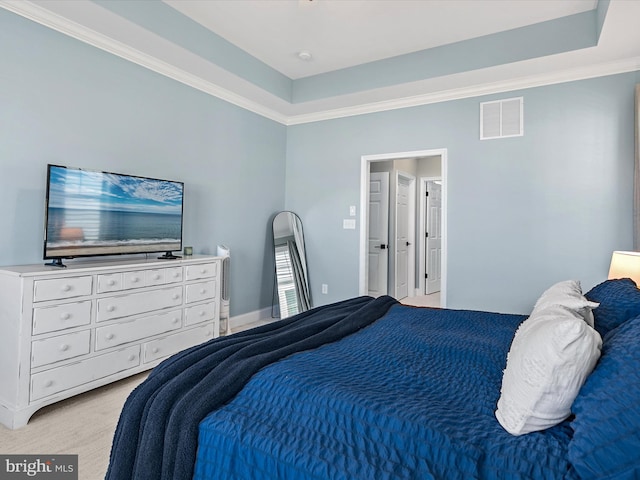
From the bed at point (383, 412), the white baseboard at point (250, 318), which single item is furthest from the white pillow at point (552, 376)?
the white baseboard at point (250, 318)

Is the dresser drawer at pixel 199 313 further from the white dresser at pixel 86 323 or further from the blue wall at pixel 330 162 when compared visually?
the blue wall at pixel 330 162

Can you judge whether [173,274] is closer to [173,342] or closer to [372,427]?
[173,342]

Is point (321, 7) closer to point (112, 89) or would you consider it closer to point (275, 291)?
point (112, 89)

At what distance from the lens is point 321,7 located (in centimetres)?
306

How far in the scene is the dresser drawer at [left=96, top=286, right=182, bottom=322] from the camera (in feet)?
8.61

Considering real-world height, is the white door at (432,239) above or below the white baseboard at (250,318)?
above

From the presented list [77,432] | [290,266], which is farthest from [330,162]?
[77,432]

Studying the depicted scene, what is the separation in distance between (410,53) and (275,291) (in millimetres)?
3212

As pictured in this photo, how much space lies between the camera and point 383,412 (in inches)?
41.9

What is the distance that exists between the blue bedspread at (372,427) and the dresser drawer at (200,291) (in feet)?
6.68

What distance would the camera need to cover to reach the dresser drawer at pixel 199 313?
3250 millimetres

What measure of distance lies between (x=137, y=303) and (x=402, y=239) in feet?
14.4

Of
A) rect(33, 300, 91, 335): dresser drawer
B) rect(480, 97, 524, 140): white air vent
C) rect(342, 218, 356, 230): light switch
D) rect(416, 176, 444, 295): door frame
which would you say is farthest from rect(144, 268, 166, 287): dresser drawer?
rect(416, 176, 444, 295): door frame

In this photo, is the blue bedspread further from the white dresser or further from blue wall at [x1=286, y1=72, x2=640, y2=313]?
blue wall at [x1=286, y1=72, x2=640, y2=313]
